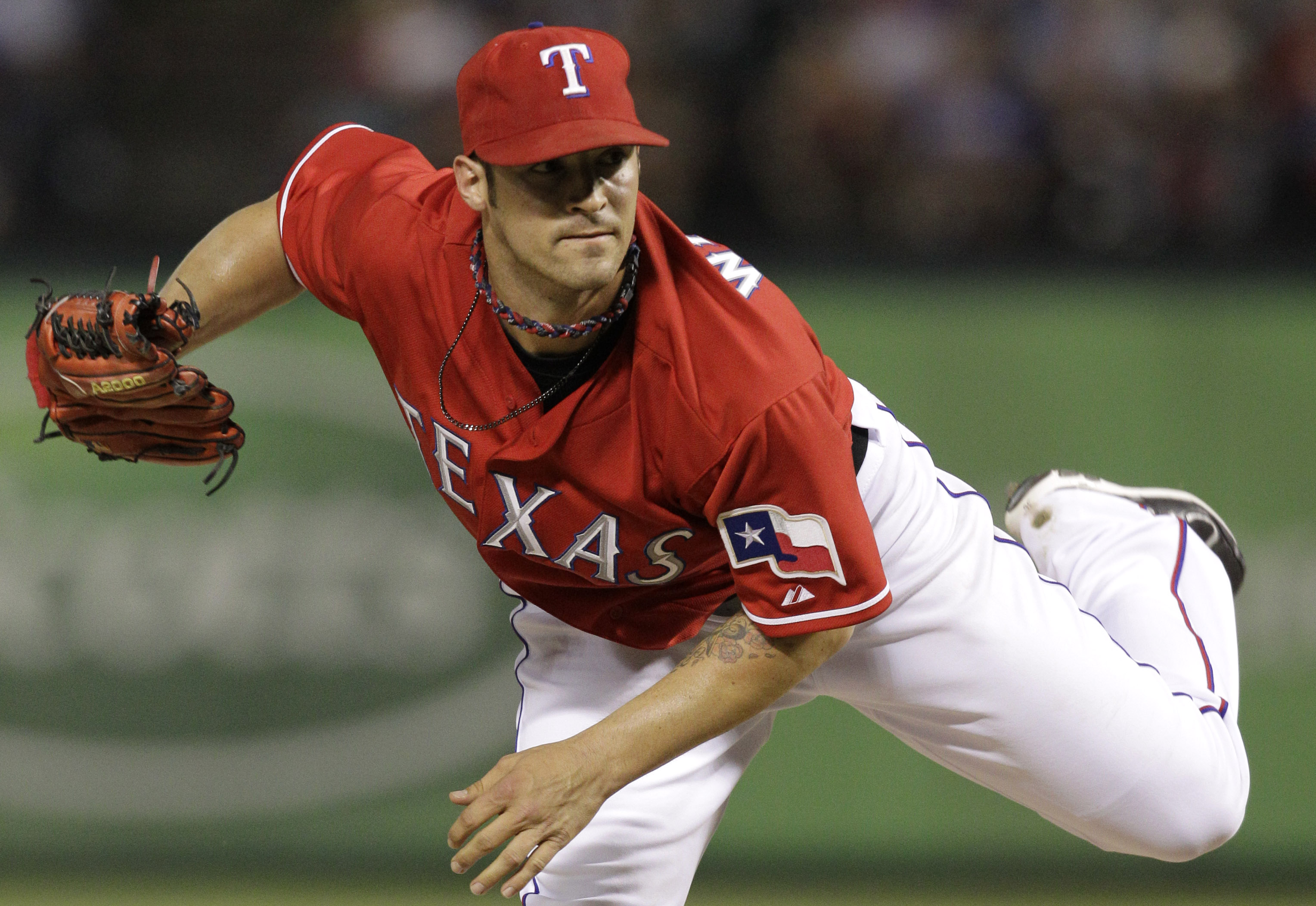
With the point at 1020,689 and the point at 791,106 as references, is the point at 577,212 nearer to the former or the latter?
the point at 1020,689

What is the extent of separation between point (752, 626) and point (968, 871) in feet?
6.67

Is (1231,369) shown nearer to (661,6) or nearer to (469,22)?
(661,6)

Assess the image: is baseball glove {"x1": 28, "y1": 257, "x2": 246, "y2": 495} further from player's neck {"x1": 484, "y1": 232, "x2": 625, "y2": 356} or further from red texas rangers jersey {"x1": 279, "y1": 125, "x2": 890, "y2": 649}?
player's neck {"x1": 484, "y1": 232, "x2": 625, "y2": 356}

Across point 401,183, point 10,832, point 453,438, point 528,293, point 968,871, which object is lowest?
point 968,871

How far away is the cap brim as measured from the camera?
6.40 ft

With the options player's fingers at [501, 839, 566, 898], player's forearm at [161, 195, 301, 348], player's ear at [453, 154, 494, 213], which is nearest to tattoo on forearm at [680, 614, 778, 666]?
player's fingers at [501, 839, 566, 898]

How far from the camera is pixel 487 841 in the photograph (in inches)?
79.2

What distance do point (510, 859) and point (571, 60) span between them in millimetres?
1168

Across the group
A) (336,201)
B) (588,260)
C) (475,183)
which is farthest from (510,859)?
(336,201)

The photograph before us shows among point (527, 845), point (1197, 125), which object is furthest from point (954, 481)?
point (1197, 125)

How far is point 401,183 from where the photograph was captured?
2574 mm

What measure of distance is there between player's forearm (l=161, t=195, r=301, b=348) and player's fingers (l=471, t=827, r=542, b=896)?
1.12 m

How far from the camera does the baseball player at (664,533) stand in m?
2.07

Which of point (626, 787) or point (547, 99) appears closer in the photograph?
point (547, 99)
